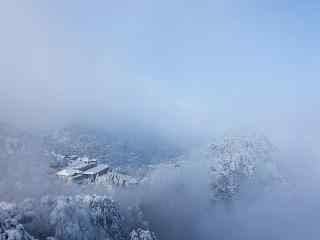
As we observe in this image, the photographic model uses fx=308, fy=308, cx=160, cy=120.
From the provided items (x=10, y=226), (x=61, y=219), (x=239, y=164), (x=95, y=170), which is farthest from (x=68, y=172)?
(x=239, y=164)

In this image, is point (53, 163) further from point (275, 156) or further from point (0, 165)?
point (275, 156)

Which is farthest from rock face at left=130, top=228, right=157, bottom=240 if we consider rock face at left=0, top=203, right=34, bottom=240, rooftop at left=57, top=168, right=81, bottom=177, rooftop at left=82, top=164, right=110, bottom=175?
rock face at left=0, top=203, right=34, bottom=240

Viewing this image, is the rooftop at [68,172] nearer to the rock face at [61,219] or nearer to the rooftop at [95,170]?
the rooftop at [95,170]

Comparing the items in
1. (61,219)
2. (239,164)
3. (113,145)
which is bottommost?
(61,219)

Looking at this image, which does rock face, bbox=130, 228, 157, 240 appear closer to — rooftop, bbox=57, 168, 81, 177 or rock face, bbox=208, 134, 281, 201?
rooftop, bbox=57, 168, 81, 177

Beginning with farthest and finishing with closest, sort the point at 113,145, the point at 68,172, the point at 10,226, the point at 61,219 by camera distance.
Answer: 1. the point at 113,145
2. the point at 68,172
3. the point at 61,219
4. the point at 10,226

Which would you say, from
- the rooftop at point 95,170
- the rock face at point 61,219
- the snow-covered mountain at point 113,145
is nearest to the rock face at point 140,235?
the rock face at point 61,219

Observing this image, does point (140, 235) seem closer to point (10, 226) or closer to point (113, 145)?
point (10, 226)
